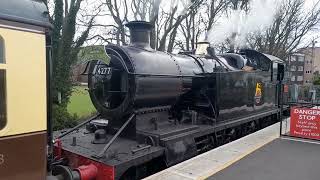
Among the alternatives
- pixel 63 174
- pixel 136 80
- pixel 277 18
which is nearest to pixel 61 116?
pixel 136 80

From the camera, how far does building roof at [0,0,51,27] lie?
313 centimetres

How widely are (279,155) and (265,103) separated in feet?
15.0

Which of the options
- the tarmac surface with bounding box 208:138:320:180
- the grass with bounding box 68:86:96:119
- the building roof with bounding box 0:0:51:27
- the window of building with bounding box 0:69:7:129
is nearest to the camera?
the window of building with bounding box 0:69:7:129

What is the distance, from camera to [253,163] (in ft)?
21.2

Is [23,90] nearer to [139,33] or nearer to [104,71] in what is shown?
[104,71]

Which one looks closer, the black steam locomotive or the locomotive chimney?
the black steam locomotive

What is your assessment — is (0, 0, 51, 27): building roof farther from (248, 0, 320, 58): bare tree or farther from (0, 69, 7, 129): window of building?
(248, 0, 320, 58): bare tree

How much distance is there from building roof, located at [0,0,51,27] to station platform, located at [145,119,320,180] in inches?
115

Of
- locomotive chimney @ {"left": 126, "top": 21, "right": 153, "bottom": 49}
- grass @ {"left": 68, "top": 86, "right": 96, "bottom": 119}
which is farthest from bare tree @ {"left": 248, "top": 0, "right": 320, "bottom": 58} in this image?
locomotive chimney @ {"left": 126, "top": 21, "right": 153, "bottom": 49}

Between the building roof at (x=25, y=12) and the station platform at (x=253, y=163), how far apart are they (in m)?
2.92

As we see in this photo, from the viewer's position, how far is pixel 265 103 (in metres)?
11.6

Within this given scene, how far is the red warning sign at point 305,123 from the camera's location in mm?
8997

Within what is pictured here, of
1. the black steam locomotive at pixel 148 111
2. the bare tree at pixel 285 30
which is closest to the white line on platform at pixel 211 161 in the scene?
the black steam locomotive at pixel 148 111

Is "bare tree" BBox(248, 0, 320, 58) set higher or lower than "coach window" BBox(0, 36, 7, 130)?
higher
